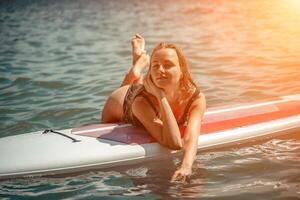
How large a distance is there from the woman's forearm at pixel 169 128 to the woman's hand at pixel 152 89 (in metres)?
0.04

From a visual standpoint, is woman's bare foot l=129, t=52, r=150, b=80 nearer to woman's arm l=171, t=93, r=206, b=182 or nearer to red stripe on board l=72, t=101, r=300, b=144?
red stripe on board l=72, t=101, r=300, b=144

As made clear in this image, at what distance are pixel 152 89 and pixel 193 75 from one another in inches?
241

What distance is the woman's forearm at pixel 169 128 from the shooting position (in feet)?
16.2

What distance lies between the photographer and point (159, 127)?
525 centimetres

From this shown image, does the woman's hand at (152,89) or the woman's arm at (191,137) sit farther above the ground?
the woman's hand at (152,89)

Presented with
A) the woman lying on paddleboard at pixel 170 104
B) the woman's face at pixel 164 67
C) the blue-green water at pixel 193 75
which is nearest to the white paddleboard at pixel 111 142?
the blue-green water at pixel 193 75

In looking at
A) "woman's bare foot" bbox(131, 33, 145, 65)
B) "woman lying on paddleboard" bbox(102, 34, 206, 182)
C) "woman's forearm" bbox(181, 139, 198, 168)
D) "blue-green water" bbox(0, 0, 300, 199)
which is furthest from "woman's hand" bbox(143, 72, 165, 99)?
"woman's bare foot" bbox(131, 33, 145, 65)

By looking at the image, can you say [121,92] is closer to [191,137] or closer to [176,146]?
[176,146]

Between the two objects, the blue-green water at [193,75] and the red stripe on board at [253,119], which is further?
the red stripe on board at [253,119]

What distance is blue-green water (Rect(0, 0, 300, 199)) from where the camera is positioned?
16.2ft

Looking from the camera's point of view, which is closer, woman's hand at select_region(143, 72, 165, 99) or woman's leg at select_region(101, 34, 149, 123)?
woman's hand at select_region(143, 72, 165, 99)

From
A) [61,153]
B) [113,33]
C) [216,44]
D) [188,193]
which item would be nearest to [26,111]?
[61,153]

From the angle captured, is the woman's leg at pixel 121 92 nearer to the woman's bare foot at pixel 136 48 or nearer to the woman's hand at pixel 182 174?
the woman's bare foot at pixel 136 48

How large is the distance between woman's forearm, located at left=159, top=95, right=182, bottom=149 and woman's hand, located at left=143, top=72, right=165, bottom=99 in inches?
1.5
